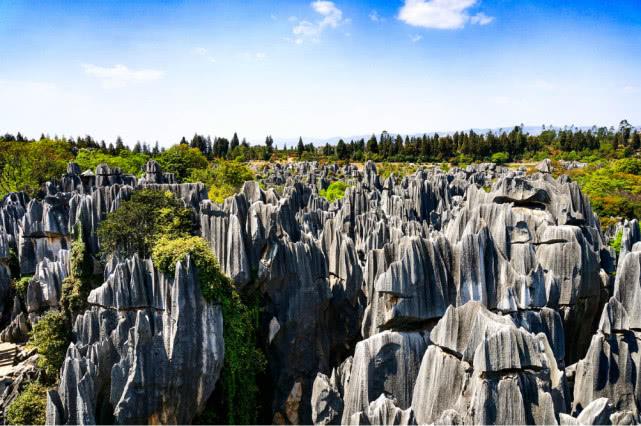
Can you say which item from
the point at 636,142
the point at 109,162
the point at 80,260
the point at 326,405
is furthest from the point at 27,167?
the point at 636,142

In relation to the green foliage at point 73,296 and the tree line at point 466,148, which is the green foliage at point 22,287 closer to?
the green foliage at point 73,296

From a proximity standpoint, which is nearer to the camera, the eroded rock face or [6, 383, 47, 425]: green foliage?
the eroded rock face

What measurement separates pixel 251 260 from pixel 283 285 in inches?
62.8

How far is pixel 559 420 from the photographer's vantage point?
9.02m

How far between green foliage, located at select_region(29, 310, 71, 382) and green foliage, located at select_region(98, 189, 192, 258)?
3.52 m

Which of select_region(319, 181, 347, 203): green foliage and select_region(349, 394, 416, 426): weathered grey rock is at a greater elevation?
select_region(319, 181, 347, 203): green foliage

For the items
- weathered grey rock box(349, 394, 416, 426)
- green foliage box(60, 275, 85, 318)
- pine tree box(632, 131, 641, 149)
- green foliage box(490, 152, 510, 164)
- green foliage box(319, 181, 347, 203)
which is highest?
pine tree box(632, 131, 641, 149)

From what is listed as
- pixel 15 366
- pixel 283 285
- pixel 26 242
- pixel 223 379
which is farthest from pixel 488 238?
pixel 26 242

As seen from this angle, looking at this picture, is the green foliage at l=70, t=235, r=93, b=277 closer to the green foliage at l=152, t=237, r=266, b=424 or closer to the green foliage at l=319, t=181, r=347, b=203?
the green foliage at l=152, t=237, r=266, b=424

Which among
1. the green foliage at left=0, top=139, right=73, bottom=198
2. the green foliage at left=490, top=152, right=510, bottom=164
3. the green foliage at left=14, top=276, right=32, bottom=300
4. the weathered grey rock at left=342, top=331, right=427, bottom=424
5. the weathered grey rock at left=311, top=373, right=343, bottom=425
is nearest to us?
the weathered grey rock at left=342, top=331, right=427, bottom=424

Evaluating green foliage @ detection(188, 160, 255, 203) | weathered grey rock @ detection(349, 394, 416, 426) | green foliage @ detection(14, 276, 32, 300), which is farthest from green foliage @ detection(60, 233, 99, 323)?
green foliage @ detection(188, 160, 255, 203)

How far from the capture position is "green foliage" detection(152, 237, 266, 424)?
16.2m

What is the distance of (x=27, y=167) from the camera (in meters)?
50.9

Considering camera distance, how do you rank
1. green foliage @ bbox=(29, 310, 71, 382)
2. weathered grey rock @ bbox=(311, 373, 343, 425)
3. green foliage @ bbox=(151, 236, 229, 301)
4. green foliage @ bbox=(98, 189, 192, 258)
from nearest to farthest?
weathered grey rock @ bbox=(311, 373, 343, 425), green foliage @ bbox=(151, 236, 229, 301), green foliage @ bbox=(29, 310, 71, 382), green foliage @ bbox=(98, 189, 192, 258)
